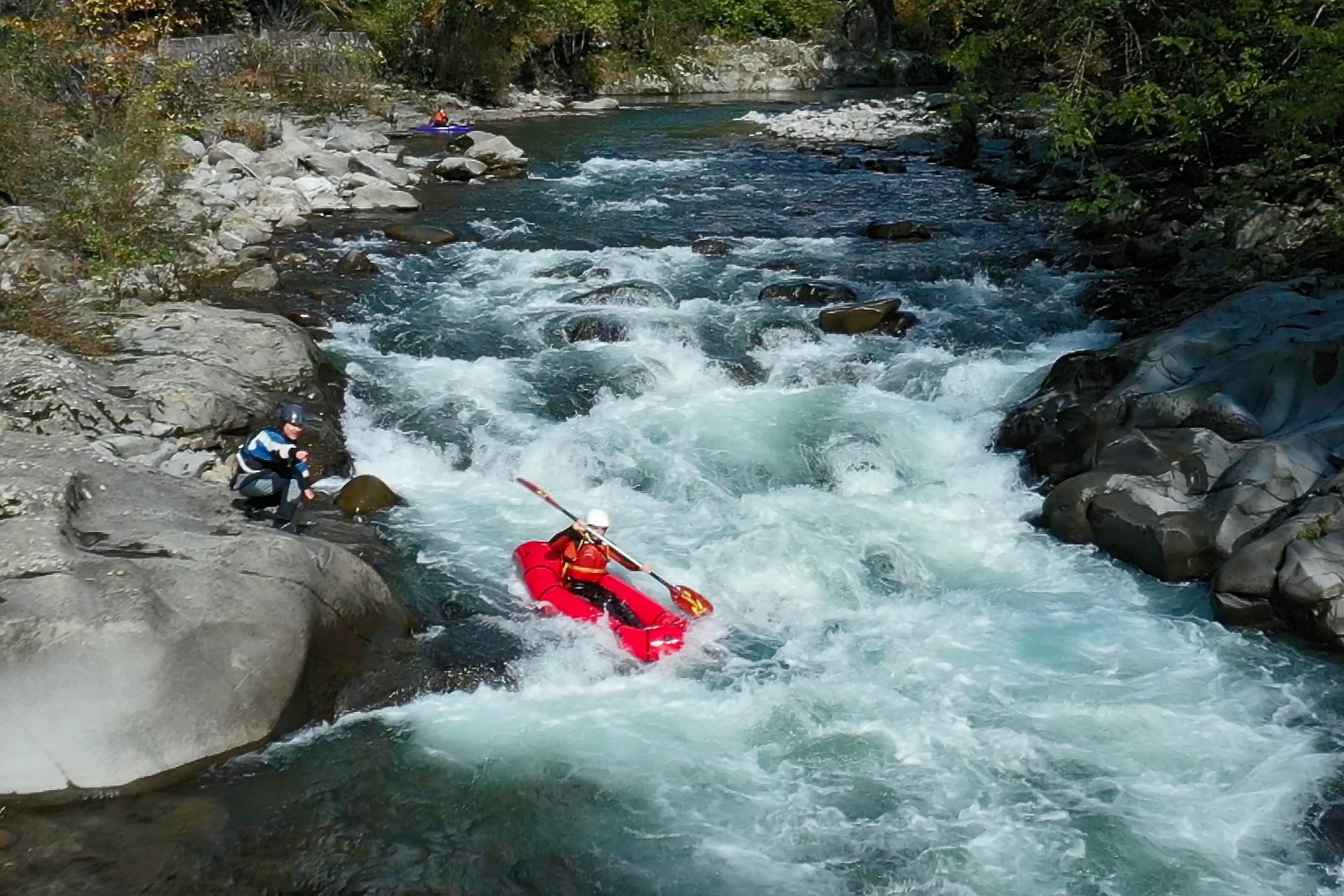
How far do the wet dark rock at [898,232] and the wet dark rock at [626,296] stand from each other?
355 centimetres

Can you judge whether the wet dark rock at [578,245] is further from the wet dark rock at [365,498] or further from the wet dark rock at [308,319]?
the wet dark rock at [365,498]

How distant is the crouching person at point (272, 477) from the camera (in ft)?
24.3

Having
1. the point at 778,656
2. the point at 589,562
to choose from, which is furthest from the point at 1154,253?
the point at 589,562

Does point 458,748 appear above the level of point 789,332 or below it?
below

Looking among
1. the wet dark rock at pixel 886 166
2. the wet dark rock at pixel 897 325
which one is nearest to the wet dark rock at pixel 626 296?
the wet dark rock at pixel 897 325

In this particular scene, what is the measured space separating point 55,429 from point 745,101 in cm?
2452

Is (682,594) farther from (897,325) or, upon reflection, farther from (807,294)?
(807,294)

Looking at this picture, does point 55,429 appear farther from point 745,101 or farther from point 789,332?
point 745,101

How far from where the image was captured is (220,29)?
25812mm

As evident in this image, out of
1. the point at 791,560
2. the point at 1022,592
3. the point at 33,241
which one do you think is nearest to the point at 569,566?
the point at 791,560

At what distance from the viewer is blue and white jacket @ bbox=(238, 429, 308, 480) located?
743cm

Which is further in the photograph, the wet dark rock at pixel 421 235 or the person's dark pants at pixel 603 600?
the wet dark rock at pixel 421 235

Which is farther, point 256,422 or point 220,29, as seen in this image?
point 220,29

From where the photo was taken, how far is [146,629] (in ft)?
18.4
